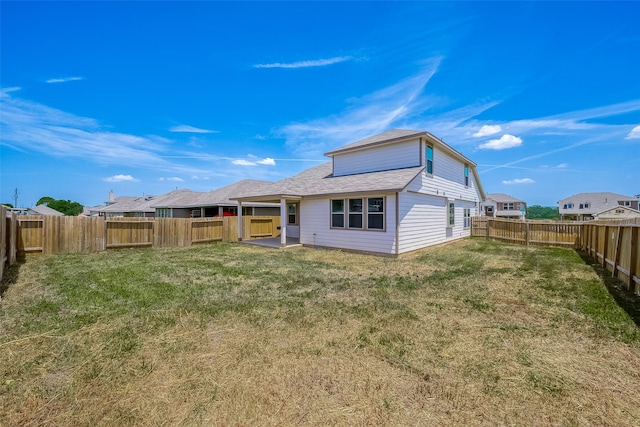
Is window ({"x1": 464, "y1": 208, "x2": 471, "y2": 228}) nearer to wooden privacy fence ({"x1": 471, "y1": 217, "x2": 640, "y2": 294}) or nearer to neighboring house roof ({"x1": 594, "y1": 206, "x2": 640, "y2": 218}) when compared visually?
wooden privacy fence ({"x1": 471, "y1": 217, "x2": 640, "y2": 294})

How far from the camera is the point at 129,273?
26.5 feet

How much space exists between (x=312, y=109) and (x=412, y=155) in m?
9.51

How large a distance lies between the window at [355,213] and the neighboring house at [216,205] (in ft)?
38.8

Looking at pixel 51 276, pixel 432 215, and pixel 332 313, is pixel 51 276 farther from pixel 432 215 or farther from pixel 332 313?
pixel 432 215

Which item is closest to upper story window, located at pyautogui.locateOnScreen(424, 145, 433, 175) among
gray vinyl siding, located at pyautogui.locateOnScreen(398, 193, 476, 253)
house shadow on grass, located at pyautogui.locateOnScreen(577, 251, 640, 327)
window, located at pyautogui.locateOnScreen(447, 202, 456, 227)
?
gray vinyl siding, located at pyautogui.locateOnScreen(398, 193, 476, 253)

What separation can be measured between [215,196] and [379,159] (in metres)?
17.7

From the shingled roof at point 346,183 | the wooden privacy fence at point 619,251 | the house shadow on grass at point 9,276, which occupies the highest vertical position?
the shingled roof at point 346,183

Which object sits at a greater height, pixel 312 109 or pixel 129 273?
pixel 312 109

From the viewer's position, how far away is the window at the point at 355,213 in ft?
40.3

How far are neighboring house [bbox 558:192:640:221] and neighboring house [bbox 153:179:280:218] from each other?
57.2m

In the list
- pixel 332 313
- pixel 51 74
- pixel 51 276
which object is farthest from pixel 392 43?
pixel 51 74

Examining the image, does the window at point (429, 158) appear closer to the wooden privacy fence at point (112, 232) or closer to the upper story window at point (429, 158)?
the upper story window at point (429, 158)

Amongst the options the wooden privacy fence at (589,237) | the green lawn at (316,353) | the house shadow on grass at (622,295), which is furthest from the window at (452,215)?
the green lawn at (316,353)

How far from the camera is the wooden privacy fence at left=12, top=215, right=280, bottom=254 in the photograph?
37.2ft
